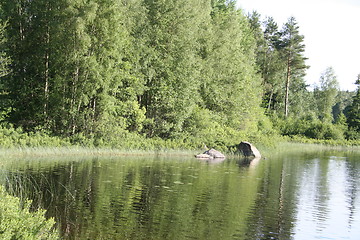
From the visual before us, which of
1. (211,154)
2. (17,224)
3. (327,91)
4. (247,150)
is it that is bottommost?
(17,224)

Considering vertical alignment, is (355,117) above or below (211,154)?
above

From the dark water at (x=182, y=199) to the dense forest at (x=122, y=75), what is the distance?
17.3 feet

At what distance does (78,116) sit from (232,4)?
128ft

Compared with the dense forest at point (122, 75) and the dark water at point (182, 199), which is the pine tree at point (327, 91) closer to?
the dense forest at point (122, 75)

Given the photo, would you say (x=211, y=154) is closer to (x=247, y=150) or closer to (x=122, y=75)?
(x=247, y=150)

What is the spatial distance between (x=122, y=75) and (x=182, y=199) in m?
16.7

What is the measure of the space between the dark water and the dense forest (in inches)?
208

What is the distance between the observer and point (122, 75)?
3095 cm

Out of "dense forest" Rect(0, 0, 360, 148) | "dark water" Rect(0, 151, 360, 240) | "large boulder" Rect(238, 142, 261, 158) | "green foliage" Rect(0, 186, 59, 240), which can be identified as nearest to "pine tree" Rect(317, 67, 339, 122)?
"dense forest" Rect(0, 0, 360, 148)

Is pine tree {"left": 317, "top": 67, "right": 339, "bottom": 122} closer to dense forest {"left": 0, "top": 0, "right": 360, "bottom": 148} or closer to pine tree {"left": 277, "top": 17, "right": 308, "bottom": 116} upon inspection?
pine tree {"left": 277, "top": 17, "right": 308, "bottom": 116}

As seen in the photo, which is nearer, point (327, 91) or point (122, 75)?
point (122, 75)

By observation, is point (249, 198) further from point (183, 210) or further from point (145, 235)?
point (145, 235)

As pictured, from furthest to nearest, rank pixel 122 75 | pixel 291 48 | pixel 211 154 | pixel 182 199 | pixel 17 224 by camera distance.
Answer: pixel 291 48 < pixel 211 154 < pixel 122 75 < pixel 182 199 < pixel 17 224

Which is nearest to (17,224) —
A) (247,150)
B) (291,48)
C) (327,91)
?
(247,150)
